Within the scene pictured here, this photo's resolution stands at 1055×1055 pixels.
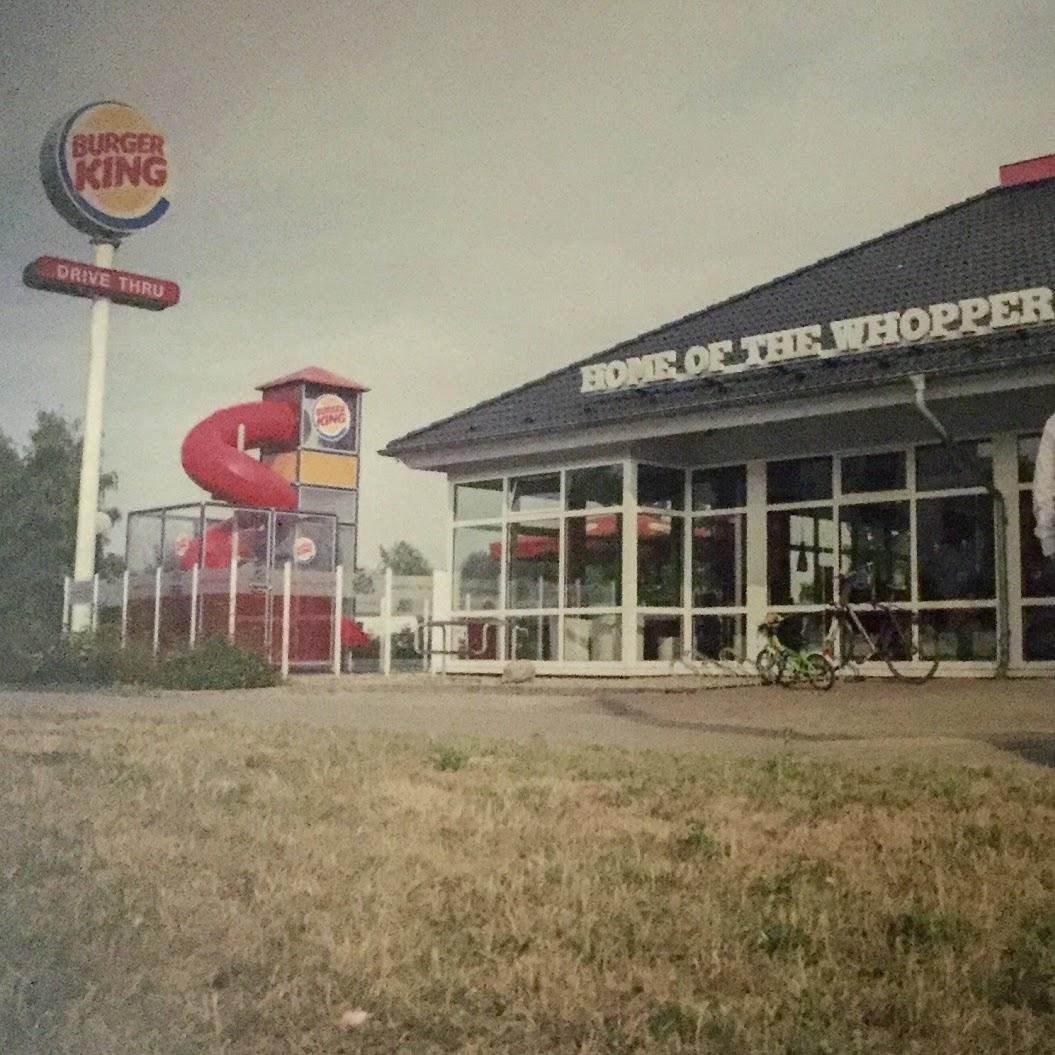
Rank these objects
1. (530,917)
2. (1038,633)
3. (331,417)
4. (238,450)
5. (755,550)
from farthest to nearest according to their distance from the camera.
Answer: (755,550)
(1038,633)
(238,450)
(331,417)
(530,917)

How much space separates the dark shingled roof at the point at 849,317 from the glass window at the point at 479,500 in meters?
0.50

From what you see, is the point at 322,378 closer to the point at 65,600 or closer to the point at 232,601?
the point at 65,600

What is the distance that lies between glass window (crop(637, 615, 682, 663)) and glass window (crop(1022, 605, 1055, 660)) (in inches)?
96.3

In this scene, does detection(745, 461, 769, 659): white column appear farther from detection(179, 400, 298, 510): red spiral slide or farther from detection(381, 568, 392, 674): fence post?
detection(179, 400, 298, 510): red spiral slide

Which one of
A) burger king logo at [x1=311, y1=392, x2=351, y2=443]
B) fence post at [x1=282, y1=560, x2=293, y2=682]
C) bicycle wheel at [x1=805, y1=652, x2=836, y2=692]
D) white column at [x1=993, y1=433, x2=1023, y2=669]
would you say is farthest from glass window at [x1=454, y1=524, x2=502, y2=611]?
burger king logo at [x1=311, y1=392, x2=351, y2=443]

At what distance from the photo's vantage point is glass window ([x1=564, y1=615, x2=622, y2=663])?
26.9 feet

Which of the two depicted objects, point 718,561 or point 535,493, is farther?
point 535,493

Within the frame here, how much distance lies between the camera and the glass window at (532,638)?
8547 millimetres

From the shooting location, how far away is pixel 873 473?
7.39 metres

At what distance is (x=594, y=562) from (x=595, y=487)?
0.53 m

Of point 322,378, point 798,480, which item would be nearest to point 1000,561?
point 798,480

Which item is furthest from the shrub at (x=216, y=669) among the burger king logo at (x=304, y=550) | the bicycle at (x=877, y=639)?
the bicycle at (x=877, y=639)

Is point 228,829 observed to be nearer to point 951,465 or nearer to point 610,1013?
point 610,1013

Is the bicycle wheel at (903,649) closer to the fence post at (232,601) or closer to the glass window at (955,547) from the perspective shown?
the glass window at (955,547)
